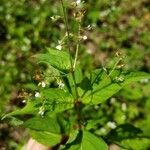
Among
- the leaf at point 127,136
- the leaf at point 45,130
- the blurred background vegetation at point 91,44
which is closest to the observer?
the leaf at point 45,130

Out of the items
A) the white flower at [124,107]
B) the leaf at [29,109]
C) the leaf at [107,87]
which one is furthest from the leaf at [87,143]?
the white flower at [124,107]

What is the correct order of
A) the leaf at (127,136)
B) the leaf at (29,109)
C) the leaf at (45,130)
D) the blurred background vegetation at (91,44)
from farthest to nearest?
the blurred background vegetation at (91,44), the leaf at (127,136), the leaf at (45,130), the leaf at (29,109)

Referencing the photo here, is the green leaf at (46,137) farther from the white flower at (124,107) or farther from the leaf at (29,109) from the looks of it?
the white flower at (124,107)

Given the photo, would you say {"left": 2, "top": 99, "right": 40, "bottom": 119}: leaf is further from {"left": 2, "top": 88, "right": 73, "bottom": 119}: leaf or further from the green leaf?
the green leaf

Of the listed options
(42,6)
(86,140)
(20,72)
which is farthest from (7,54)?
(86,140)

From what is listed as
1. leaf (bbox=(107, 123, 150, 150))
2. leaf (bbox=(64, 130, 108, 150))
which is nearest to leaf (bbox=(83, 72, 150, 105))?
leaf (bbox=(64, 130, 108, 150))

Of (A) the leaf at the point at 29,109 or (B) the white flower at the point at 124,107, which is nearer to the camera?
(A) the leaf at the point at 29,109
